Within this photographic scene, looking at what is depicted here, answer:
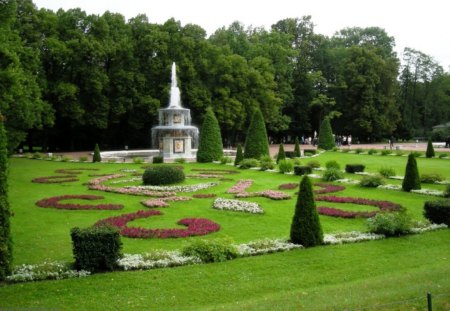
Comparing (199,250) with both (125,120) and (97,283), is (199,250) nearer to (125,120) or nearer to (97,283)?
(97,283)

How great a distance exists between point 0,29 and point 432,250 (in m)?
27.0

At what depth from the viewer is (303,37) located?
7119cm

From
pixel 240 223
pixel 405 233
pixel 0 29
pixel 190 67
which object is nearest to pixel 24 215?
pixel 240 223

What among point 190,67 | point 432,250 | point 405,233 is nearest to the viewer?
point 432,250

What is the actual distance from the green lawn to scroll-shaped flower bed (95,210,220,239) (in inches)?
13.2

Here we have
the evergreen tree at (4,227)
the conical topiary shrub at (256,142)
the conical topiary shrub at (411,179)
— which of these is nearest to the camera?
the evergreen tree at (4,227)

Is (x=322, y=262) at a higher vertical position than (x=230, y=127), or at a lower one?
lower

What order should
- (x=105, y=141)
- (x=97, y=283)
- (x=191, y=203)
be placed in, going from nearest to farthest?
1. (x=97, y=283)
2. (x=191, y=203)
3. (x=105, y=141)

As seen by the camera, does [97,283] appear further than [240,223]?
No

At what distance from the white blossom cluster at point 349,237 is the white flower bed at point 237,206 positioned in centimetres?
403

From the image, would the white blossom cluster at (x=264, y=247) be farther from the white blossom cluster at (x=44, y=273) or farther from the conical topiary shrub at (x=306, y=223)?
the white blossom cluster at (x=44, y=273)

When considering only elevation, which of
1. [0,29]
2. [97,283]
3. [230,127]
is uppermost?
[0,29]

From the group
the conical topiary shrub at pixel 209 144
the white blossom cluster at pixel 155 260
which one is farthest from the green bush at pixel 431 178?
the conical topiary shrub at pixel 209 144

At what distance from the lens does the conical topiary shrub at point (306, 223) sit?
11891mm
